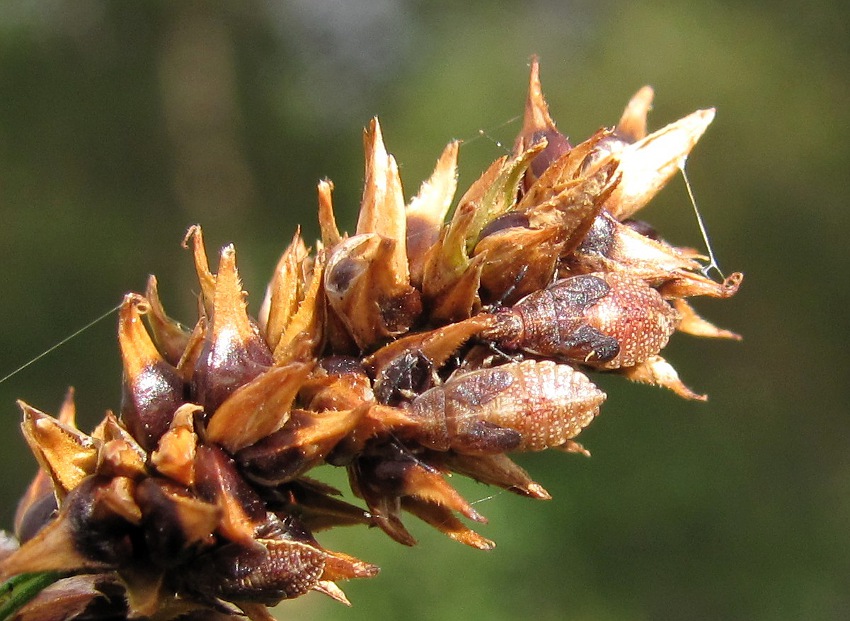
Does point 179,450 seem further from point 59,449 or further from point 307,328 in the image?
point 307,328

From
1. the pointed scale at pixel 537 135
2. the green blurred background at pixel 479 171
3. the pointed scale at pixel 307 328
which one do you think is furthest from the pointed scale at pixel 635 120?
the green blurred background at pixel 479 171

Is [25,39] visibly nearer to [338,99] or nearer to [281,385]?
[338,99]

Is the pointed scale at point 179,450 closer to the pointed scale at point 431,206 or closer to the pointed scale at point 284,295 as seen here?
the pointed scale at point 284,295

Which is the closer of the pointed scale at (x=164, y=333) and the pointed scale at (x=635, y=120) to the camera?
the pointed scale at (x=164, y=333)

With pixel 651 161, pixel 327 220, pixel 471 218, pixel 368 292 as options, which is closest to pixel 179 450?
pixel 368 292

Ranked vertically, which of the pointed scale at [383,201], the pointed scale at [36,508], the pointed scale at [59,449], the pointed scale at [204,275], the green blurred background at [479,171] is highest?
the pointed scale at [383,201]

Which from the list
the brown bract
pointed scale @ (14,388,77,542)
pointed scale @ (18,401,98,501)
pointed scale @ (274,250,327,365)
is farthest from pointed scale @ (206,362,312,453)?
pointed scale @ (14,388,77,542)

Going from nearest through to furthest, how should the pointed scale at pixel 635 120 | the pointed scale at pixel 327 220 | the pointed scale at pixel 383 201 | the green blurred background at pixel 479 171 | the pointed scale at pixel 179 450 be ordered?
the pointed scale at pixel 179 450 → the pointed scale at pixel 383 201 → the pointed scale at pixel 327 220 → the pointed scale at pixel 635 120 → the green blurred background at pixel 479 171

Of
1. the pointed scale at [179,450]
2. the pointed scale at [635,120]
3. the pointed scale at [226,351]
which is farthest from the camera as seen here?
the pointed scale at [635,120]
